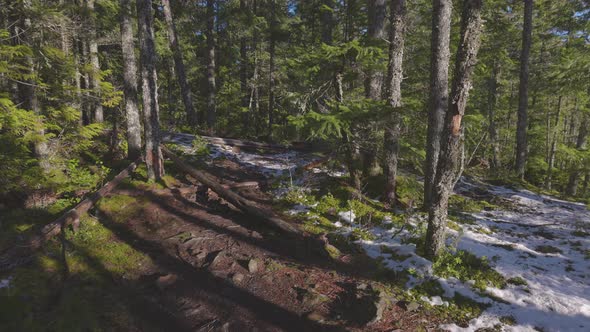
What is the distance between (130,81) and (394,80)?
9248mm

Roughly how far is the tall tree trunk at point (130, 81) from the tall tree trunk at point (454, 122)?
10548 mm

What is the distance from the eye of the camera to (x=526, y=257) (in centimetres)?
682

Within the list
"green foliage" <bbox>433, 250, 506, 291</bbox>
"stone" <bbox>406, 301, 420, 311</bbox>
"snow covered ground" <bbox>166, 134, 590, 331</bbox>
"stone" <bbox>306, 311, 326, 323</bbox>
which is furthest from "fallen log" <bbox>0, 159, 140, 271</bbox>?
"green foliage" <bbox>433, 250, 506, 291</bbox>

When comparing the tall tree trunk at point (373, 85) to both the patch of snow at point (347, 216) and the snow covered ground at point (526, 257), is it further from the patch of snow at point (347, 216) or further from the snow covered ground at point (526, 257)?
the patch of snow at point (347, 216)

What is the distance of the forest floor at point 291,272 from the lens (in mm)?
4910

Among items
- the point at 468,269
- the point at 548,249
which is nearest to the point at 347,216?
the point at 468,269

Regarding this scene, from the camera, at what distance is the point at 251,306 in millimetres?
5258

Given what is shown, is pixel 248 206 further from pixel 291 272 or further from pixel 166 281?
pixel 166 281

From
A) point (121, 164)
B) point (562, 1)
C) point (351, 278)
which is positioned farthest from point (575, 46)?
point (121, 164)

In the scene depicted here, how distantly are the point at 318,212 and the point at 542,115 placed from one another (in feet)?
72.5

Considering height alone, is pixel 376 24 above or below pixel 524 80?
above

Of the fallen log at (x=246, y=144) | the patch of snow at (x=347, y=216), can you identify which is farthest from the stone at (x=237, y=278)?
the fallen log at (x=246, y=144)

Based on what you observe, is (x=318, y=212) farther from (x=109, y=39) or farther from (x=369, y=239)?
(x=109, y=39)

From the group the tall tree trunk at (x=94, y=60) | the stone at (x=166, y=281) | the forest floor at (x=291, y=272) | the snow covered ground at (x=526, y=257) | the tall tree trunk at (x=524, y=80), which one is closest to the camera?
the forest floor at (x=291, y=272)
